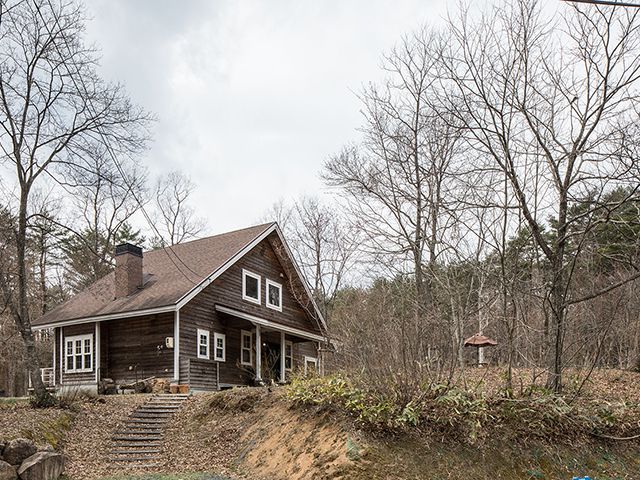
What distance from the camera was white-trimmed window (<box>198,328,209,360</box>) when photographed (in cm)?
1922

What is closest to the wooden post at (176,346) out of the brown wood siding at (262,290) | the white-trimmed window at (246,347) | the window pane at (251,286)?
the brown wood siding at (262,290)

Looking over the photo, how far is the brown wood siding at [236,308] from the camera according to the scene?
1883 cm

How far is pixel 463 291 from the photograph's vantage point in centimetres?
1930

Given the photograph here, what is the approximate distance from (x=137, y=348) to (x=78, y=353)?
111 inches

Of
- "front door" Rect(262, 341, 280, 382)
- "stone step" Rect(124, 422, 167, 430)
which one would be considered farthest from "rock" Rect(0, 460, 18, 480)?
"front door" Rect(262, 341, 280, 382)

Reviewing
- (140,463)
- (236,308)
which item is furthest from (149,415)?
(236,308)

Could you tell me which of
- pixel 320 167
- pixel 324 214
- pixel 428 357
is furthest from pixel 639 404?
pixel 324 214

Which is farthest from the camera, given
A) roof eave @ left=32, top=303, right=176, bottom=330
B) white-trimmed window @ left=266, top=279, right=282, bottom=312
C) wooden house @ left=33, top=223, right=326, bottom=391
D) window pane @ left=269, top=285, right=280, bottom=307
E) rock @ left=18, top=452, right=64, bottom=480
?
window pane @ left=269, top=285, right=280, bottom=307

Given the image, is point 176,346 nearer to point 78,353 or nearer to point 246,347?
point 246,347

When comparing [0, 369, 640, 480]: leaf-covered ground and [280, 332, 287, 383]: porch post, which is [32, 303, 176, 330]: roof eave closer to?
[0, 369, 640, 480]: leaf-covered ground

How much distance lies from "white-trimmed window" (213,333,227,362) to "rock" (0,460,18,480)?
423 inches

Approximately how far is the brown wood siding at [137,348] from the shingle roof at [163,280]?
63 cm

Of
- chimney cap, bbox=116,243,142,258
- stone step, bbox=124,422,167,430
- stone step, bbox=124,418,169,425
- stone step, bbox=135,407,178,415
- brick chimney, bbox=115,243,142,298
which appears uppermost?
chimney cap, bbox=116,243,142,258

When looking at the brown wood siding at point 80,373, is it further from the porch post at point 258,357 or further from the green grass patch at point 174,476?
the green grass patch at point 174,476
